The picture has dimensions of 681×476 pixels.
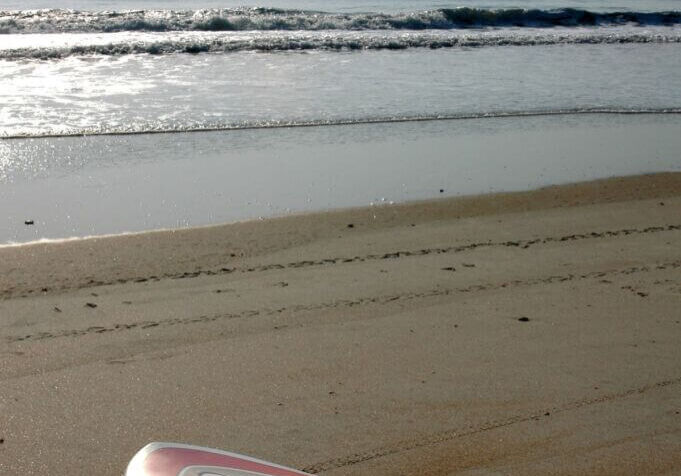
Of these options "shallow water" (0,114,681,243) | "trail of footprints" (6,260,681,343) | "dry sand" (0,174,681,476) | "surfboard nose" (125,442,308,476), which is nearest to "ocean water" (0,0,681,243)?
"shallow water" (0,114,681,243)

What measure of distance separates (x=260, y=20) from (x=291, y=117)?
13332mm

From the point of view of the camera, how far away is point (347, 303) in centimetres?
587

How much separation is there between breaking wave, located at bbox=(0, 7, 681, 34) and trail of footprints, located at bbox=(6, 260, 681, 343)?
18.6 meters

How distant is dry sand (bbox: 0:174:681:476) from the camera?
418 cm

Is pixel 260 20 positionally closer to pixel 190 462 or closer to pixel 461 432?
pixel 461 432

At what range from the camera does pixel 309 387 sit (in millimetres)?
4707

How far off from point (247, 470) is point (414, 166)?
23.4 feet

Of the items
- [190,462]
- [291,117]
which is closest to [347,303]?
[190,462]

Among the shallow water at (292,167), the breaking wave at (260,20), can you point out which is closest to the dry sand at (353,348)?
the shallow water at (292,167)

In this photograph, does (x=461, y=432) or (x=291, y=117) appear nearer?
(x=461, y=432)

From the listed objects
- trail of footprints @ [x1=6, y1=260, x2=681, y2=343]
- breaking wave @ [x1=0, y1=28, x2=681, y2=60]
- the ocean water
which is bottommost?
trail of footprints @ [x1=6, y1=260, x2=681, y2=343]

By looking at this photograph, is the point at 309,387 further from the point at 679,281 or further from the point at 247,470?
the point at 679,281

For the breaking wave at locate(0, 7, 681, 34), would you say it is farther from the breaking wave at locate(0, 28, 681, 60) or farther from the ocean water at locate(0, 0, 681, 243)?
the breaking wave at locate(0, 28, 681, 60)

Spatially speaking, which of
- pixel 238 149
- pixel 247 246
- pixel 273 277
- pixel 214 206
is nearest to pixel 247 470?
pixel 273 277
